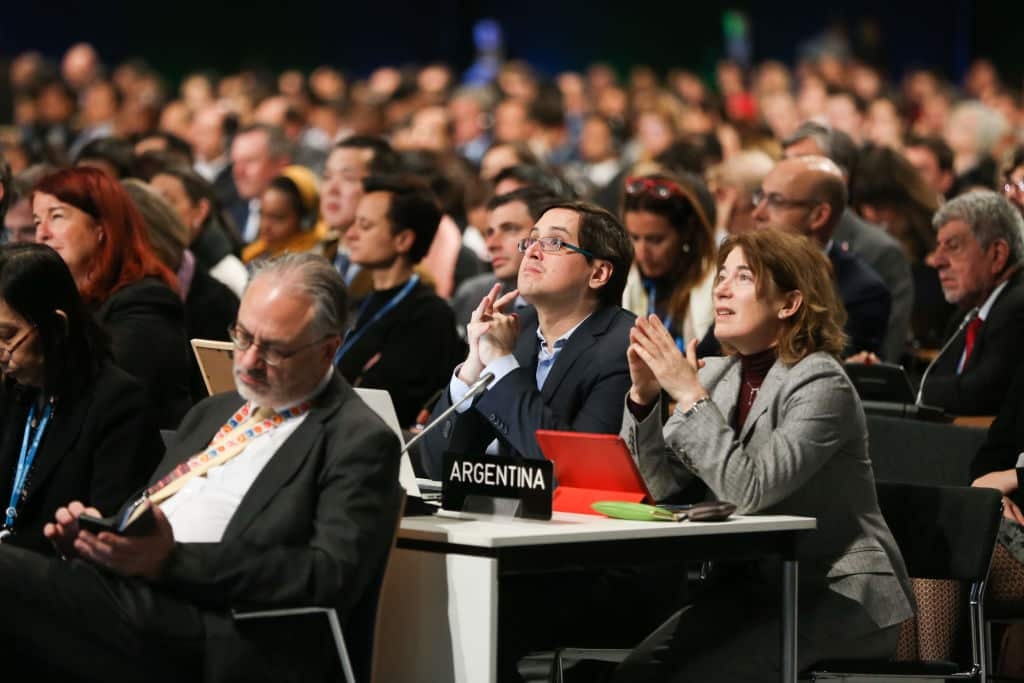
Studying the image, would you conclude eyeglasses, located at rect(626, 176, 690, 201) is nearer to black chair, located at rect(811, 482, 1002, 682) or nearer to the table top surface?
black chair, located at rect(811, 482, 1002, 682)

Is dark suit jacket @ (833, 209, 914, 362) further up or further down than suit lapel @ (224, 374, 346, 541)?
further up

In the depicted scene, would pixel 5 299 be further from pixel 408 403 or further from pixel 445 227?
pixel 445 227

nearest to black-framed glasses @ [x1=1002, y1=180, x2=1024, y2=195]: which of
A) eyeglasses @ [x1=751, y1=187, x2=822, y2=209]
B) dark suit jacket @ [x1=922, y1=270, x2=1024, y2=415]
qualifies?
dark suit jacket @ [x1=922, y1=270, x2=1024, y2=415]

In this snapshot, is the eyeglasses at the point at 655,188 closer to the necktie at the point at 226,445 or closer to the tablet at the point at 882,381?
the tablet at the point at 882,381

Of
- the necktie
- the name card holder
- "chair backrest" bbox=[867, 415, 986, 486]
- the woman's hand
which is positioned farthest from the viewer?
"chair backrest" bbox=[867, 415, 986, 486]

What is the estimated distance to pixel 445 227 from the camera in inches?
333

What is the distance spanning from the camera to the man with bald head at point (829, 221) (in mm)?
6367

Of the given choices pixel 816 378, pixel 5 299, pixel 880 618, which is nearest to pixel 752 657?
pixel 880 618

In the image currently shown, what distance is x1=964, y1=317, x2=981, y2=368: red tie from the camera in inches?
229

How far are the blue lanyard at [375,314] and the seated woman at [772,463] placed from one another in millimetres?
2216

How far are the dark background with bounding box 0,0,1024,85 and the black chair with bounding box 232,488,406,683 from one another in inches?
619

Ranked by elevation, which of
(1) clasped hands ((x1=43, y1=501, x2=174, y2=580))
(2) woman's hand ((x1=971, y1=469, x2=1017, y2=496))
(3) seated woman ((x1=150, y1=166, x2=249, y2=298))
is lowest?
(1) clasped hands ((x1=43, y1=501, x2=174, y2=580))

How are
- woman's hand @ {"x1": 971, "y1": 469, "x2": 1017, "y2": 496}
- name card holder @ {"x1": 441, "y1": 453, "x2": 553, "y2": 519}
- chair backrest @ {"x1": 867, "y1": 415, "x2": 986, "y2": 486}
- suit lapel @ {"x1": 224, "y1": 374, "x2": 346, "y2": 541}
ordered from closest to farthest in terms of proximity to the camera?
suit lapel @ {"x1": 224, "y1": 374, "x2": 346, "y2": 541} → name card holder @ {"x1": 441, "y1": 453, "x2": 553, "y2": 519} → woman's hand @ {"x1": 971, "y1": 469, "x2": 1017, "y2": 496} → chair backrest @ {"x1": 867, "y1": 415, "x2": 986, "y2": 486}

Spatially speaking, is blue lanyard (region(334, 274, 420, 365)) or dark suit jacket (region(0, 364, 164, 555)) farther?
blue lanyard (region(334, 274, 420, 365))
